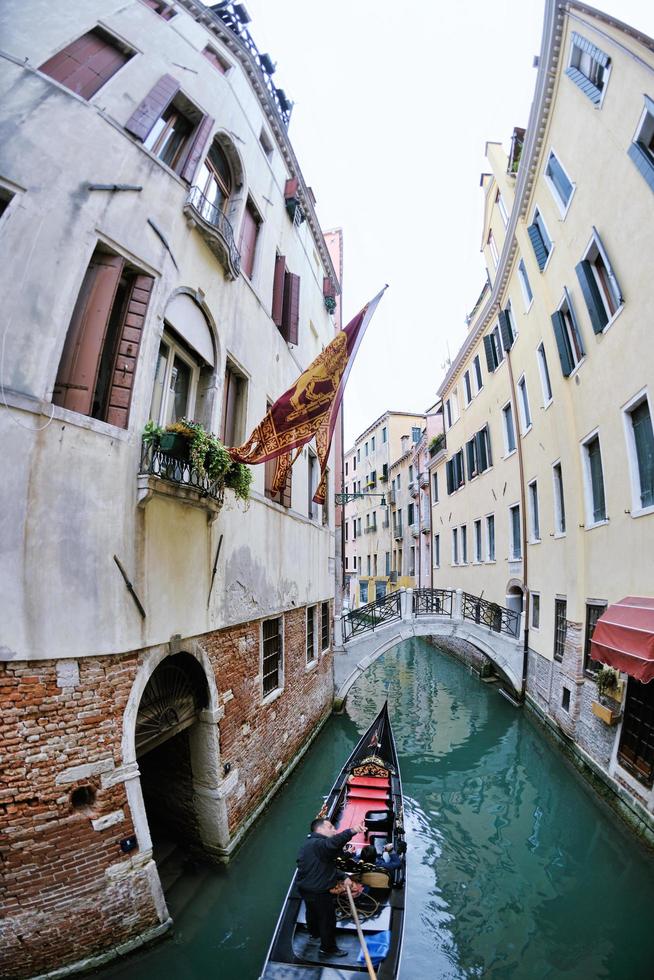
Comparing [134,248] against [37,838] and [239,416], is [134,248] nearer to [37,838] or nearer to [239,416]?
[239,416]

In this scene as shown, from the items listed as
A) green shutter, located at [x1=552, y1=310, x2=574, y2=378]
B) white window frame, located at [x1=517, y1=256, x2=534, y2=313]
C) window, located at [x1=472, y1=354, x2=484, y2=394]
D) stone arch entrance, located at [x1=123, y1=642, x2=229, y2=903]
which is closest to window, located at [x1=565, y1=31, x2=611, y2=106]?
green shutter, located at [x1=552, y1=310, x2=574, y2=378]

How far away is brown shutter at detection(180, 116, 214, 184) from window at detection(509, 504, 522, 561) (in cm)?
1090

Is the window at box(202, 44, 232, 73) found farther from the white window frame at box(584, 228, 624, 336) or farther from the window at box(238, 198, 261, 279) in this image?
the white window frame at box(584, 228, 624, 336)

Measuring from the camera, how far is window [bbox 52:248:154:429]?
430 cm

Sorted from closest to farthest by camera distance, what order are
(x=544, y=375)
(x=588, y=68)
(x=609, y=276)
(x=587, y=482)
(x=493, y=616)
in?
1. (x=609, y=276)
2. (x=588, y=68)
3. (x=587, y=482)
4. (x=544, y=375)
5. (x=493, y=616)

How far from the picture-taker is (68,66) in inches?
188

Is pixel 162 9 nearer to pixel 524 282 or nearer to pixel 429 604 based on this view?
pixel 524 282

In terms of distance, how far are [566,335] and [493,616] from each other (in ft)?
23.0

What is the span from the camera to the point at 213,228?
584 centimetres

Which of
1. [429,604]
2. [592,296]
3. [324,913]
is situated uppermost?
[592,296]

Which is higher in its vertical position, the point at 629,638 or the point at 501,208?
the point at 501,208

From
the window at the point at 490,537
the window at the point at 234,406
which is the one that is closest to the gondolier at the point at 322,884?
the window at the point at 234,406

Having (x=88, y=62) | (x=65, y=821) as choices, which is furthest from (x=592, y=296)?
(x=65, y=821)

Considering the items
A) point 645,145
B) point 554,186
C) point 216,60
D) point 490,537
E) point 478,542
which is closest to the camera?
point 645,145
